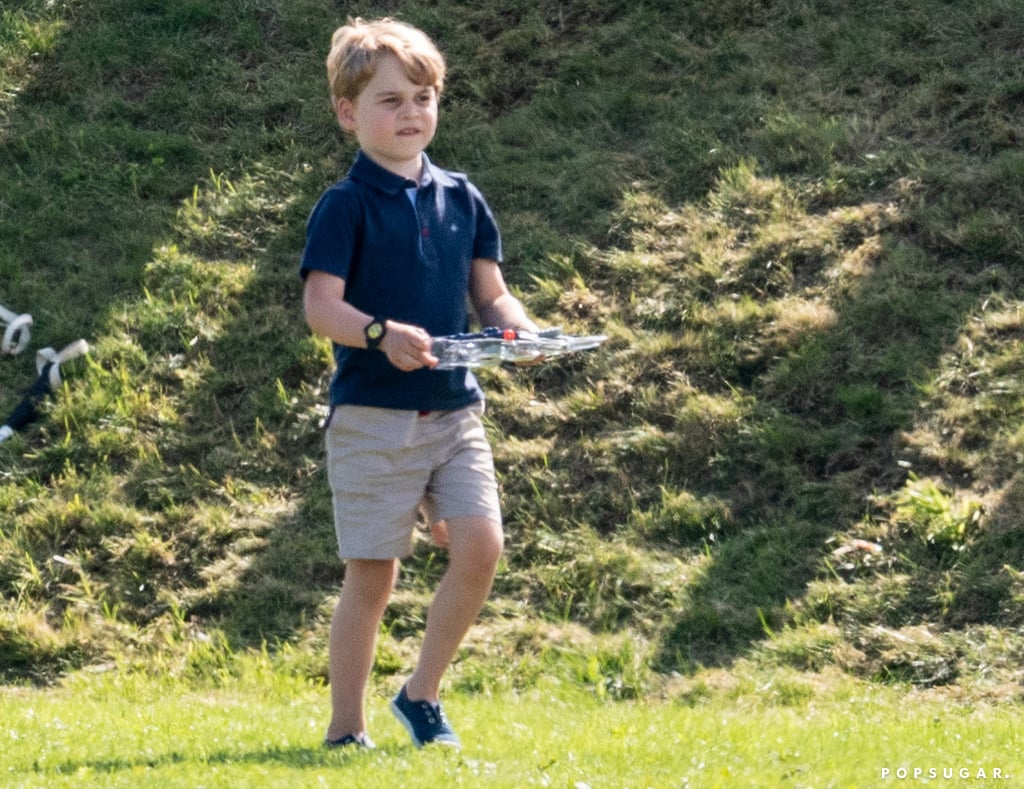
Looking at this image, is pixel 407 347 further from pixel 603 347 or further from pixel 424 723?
pixel 603 347

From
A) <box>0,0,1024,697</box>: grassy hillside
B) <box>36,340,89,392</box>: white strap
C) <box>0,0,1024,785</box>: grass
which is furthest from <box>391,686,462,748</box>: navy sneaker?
<box>36,340,89,392</box>: white strap

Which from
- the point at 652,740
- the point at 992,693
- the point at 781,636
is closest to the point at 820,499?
the point at 781,636

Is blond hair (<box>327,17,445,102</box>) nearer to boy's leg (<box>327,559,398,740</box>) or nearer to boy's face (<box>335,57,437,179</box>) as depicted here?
boy's face (<box>335,57,437,179</box>)

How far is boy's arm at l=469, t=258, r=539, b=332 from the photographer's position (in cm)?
485

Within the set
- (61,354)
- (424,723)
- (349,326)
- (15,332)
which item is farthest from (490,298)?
(15,332)

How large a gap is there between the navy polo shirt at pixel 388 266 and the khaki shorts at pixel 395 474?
57 millimetres

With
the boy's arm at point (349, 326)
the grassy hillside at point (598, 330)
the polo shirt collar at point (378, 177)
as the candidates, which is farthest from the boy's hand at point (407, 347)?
the grassy hillside at point (598, 330)

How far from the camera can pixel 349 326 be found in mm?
4430

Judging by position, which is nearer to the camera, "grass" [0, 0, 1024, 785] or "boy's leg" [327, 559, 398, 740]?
"boy's leg" [327, 559, 398, 740]

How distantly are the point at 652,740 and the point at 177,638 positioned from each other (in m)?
2.81

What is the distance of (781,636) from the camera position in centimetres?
654

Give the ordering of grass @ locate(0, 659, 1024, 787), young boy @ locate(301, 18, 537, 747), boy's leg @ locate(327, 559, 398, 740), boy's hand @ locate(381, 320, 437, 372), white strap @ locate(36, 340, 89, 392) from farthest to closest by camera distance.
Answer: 1. white strap @ locate(36, 340, 89, 392)
2. boy's leg @ locate(327, 559, 398, 740)
3. young boy @ locate(301, 18, 537, 747)
4. grass @ locate(0, 659, 1024, 787)
5. boy's hand @ locate(381, 320, 437, 372)

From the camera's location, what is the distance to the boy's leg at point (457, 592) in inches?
183

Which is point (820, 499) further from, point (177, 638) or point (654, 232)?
point (177, 638)
